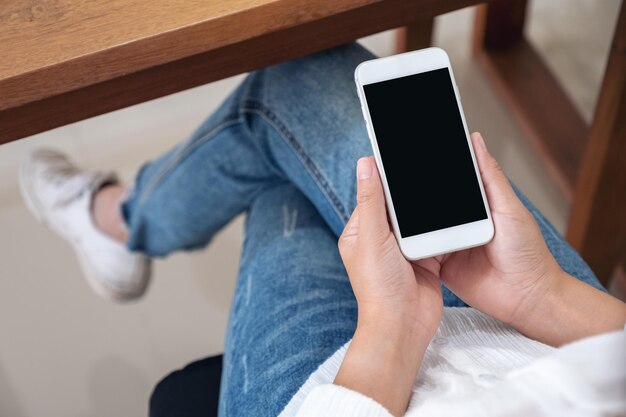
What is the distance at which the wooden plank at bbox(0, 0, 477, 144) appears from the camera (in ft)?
1.82

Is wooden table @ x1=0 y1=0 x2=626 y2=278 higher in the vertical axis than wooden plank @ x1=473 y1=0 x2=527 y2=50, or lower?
higher

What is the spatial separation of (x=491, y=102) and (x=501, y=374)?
0.99 meters

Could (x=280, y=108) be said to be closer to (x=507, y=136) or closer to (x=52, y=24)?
(x=52, y=24)

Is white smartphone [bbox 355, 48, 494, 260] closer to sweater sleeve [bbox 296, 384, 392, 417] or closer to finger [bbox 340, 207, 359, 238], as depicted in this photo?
finger [bbox 340, 207, 359, 238]

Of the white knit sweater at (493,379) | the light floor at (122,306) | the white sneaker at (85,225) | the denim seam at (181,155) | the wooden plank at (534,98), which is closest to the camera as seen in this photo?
the white knit sweater at (493,379)

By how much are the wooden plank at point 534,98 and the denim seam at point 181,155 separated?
0.71 m

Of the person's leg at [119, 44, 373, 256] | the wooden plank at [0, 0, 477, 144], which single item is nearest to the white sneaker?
the person's leg at [119, 44, 373, 256]

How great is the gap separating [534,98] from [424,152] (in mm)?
878

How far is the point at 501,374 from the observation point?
49cm

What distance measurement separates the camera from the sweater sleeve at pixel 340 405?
461 mm

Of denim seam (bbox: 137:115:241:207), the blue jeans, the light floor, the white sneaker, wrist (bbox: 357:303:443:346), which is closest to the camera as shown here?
wrist (bbox: 357:303:443:346)

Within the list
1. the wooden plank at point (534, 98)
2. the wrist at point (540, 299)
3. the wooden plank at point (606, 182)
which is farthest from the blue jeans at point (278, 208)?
the wooden plank at point (534, 98)

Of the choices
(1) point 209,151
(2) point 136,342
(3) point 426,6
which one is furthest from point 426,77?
(2) point 136,342

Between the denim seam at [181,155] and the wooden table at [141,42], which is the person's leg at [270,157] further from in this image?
the wooden table at [141,42]
